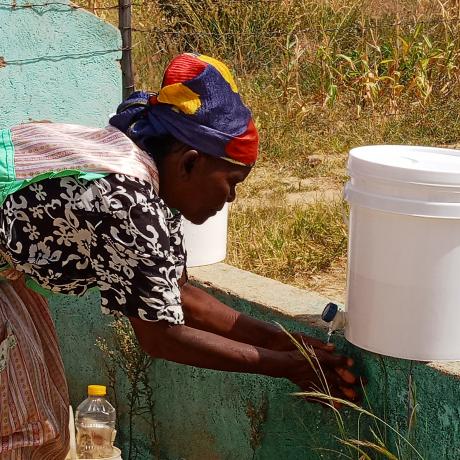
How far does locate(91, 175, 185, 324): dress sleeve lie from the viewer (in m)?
2.37

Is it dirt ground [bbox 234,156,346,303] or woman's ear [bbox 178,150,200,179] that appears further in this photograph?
dirt ground [bbox 234,156,346,303]

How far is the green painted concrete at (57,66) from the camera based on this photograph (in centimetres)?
521

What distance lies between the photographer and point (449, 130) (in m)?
6.65

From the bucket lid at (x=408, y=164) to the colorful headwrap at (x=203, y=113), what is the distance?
0.28 m

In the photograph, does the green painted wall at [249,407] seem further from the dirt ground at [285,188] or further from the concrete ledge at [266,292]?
the dirt ground at [285,188]

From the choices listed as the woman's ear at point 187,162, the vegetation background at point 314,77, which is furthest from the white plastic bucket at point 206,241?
the woman's ear at point 187,162

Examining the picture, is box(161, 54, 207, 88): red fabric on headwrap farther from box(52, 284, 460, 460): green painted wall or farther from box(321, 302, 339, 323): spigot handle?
box(52, 284, 460, 460): green painted wall

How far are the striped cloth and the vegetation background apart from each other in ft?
8.15

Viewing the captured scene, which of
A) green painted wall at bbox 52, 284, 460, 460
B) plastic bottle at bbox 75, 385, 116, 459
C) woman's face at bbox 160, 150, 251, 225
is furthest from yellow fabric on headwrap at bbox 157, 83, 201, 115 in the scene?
→ plastic bottle at bbox 75, 385, 116, 459

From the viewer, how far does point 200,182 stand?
2.50 metres

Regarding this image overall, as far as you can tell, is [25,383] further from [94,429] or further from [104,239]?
[94,429]

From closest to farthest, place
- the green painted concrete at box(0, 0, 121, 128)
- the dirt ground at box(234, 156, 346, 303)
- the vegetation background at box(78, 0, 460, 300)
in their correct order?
the green painted concrete at box(0, 0, 121, 128), the dirt ground at box(234, 156, 346, 303), the vegetation background at box(78, 0, 460, 300)

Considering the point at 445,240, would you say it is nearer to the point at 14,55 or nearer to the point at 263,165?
the point at 14,55

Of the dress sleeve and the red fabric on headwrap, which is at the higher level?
the red fabric on headwrap
